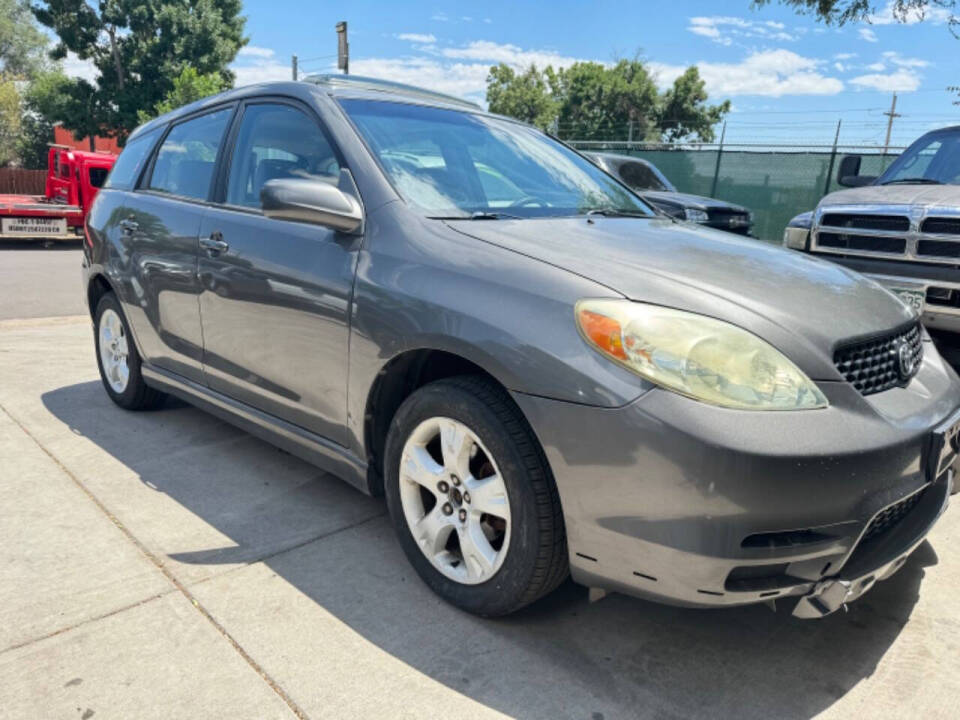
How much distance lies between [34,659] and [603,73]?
58.3 meters

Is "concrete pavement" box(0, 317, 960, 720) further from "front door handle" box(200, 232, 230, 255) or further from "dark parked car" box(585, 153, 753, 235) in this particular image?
"dark parked car" box(585, 153, 753, 235)

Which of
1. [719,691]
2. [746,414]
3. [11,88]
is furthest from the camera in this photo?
[11,88]

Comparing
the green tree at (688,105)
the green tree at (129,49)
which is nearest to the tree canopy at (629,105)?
the green tree at (688,105)

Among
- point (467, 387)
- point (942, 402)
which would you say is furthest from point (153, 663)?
point (942, 402)

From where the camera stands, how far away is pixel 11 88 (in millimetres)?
48000

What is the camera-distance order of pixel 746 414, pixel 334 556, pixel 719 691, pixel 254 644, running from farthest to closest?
1. pixel 334 556
2. pixel 254 644
3. pixel 719 691
4. pixel 746 414

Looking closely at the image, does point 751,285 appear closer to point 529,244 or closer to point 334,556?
point 529,244

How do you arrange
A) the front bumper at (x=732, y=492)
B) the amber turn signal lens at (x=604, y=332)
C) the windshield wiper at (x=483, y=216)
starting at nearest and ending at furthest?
1. the front bumper at (x=732, y=492)
2. the amber turn signal lens at (x=604, y=332)
3. the windshield wiper at (x=483, y=216)

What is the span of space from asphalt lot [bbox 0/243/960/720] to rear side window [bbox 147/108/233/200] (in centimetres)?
147

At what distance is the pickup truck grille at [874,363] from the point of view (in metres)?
2.13

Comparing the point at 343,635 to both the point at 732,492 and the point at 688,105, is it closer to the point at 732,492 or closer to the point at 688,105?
the point at 732,492

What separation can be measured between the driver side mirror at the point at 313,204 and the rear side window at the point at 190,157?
1066 mm

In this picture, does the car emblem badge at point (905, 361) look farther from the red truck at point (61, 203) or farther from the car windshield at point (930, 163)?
the red truck at point (61, 203)

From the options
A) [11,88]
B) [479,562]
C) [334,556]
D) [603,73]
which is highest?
[603,73]
